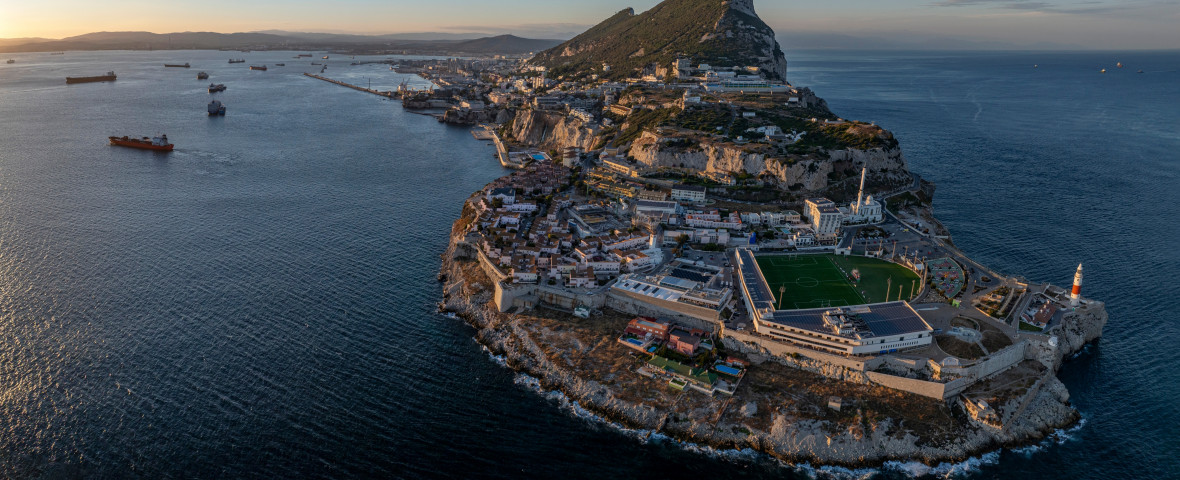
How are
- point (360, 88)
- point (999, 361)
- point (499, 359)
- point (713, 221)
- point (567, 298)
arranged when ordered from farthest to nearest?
point (360, 88), point (713, 221), point (567, 298), point (499, 359), point (999, 361)

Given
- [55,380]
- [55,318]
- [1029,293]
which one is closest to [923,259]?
[1029,293]

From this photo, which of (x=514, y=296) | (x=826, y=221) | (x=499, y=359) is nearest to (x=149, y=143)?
(x=514, y=296)

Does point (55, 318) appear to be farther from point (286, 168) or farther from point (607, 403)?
point (286, 168)

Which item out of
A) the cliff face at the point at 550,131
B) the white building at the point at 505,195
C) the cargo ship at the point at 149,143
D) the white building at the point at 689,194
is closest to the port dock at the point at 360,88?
the cliff face at the point at 550,131

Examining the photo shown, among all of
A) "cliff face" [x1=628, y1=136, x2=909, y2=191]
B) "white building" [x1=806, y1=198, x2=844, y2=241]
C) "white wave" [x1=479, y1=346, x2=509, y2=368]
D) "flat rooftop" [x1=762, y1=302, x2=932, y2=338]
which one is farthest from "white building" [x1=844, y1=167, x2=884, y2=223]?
"white wave" [x1=479, y1=346, x2=509, y2=368]

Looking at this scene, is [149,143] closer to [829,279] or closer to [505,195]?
[505,195]

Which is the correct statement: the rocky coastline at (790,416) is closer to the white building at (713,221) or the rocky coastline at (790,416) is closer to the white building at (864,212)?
the white building at (713,221)

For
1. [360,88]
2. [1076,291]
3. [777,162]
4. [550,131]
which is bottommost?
[1076,291]
